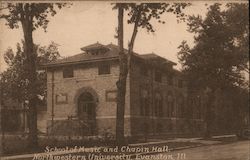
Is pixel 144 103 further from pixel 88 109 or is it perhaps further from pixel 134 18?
pixel 134 18

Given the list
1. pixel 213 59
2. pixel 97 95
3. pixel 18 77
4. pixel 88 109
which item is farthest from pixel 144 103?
pixel 18 77

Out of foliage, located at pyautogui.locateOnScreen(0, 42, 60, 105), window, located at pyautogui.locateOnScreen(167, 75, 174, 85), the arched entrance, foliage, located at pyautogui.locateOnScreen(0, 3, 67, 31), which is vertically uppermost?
foliage, located at pyautogui.locateOnScreen(0, 3, 67, 31)

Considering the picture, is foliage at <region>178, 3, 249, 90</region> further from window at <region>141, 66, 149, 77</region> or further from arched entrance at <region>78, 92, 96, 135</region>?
arched entrance at <region>78, 92, 96, 135</region>

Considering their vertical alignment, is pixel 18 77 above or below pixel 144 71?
below

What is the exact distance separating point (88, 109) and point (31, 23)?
1265cm

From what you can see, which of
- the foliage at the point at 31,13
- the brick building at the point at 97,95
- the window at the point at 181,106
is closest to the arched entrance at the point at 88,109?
the brick building at the point at 97,95

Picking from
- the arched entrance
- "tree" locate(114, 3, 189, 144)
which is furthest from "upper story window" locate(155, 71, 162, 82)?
"tree" locate(114, 3, 189, 144)

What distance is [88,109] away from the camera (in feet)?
90.2

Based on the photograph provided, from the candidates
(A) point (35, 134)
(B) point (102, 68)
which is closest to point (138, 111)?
(B) point (102, 68)

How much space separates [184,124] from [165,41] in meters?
17.7

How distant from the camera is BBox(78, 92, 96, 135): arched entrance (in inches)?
1028

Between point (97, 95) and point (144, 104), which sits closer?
point (97, 95)

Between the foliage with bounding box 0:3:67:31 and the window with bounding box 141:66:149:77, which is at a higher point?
the foliage with bounding box 0:3:67:31

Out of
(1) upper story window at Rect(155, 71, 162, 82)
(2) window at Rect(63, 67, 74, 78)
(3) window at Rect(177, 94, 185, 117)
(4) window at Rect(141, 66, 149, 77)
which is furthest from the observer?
(3) window at Rect(177, 94, 185, 117)
